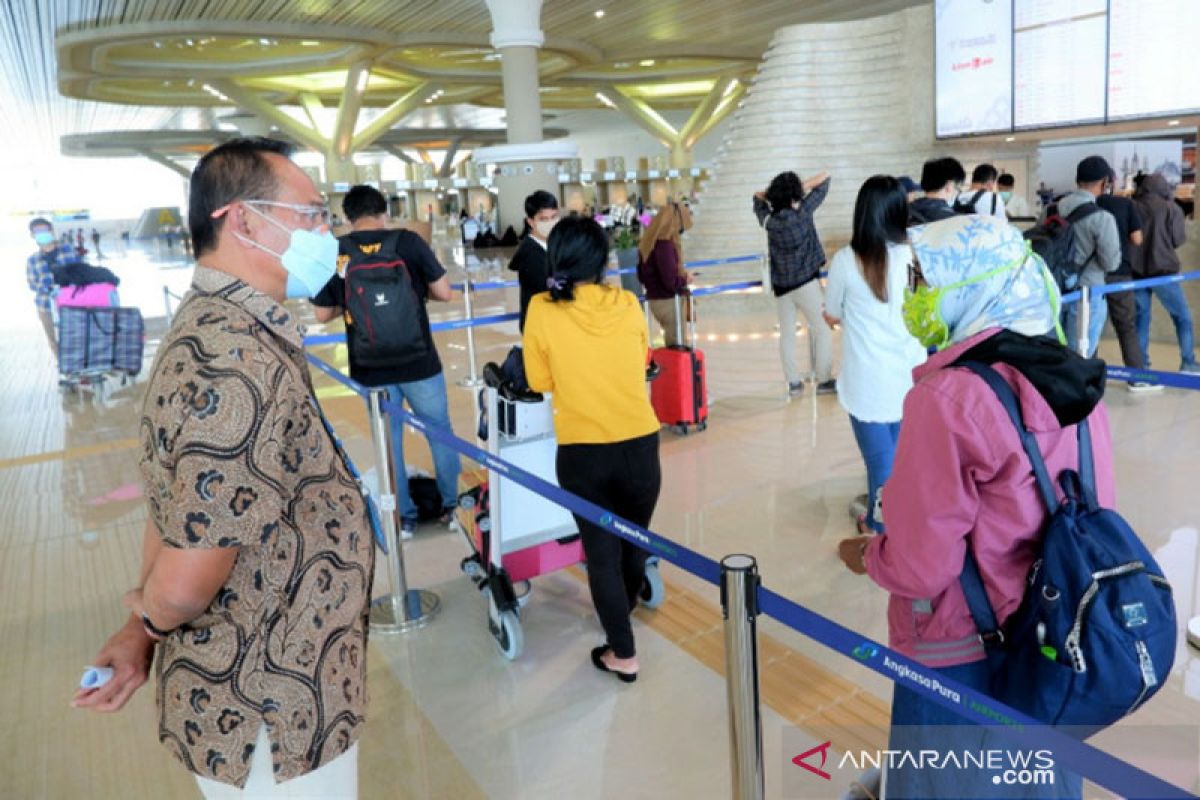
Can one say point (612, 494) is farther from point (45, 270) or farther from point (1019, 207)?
point (1019, 207)

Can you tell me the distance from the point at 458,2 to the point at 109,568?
17410 millimetres

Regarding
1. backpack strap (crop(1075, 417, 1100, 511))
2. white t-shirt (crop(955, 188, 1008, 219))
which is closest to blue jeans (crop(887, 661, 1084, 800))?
backpack strap (crop(1075, 417, 1100, 511))

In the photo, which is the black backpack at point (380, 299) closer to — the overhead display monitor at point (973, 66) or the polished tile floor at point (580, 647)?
the polished tile floor at point (580, 647)

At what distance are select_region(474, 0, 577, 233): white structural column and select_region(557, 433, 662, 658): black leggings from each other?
15.5 m

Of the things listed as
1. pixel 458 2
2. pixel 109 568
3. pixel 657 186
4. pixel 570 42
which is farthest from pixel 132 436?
pixel 657 186

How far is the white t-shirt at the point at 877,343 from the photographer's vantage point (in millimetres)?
3781

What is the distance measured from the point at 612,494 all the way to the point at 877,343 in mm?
1457

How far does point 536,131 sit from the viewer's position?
762 inches

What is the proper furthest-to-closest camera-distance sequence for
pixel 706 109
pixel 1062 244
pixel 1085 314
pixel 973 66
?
1. pixel 706 109
2. pixel 973 66
3. pixel 1062 244
4. pixel 1085 314

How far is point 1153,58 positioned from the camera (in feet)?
31.7

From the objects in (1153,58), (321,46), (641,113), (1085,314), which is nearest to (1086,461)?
(1085,314)

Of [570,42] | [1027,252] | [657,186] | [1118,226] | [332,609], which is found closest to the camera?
[332,609]

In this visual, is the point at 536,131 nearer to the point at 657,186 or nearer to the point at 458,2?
the point at 458,2

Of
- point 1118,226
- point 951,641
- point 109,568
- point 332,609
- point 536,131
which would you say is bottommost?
point 109,568
